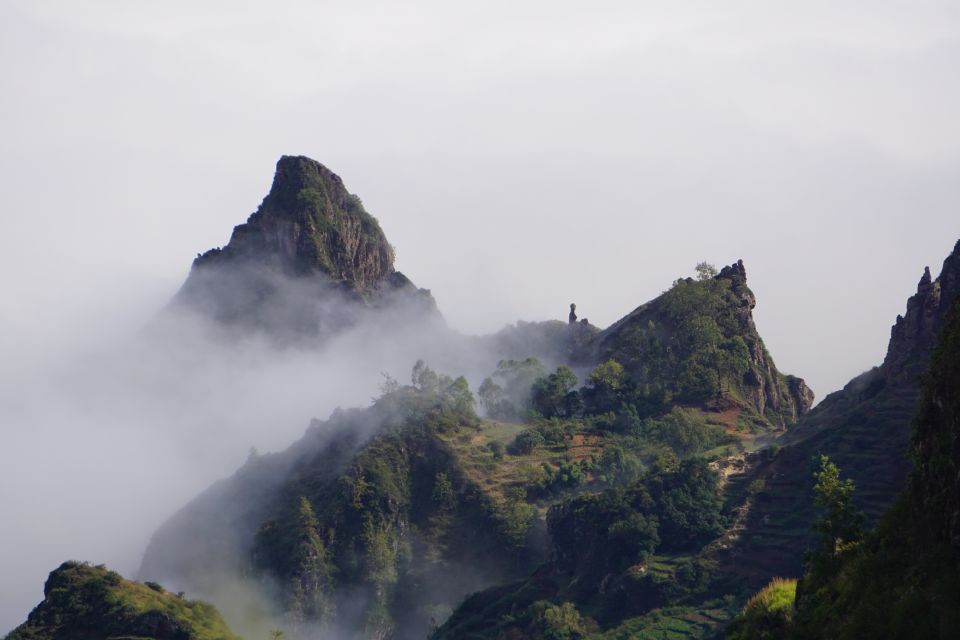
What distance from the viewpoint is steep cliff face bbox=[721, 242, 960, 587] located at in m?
154

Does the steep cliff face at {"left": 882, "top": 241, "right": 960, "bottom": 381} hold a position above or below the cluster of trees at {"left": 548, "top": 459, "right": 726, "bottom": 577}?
above

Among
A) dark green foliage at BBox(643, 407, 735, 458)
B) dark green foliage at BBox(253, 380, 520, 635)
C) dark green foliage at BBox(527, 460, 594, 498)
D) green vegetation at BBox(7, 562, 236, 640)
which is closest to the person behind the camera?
green vegetation at BBox(7, 562, 236, 640)

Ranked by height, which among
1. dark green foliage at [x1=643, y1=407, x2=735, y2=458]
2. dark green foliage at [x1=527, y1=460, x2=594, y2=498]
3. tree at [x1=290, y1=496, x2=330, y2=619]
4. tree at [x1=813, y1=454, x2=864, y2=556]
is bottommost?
tree at [x1=813, y1=454, x2=864, y2=556]

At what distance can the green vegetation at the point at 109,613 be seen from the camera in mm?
148125

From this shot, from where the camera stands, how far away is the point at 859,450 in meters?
160

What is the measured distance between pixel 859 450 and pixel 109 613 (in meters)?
81.3

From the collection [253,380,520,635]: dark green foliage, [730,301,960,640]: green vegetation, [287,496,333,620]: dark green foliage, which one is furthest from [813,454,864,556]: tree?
[287,496,333,620]: dark green foliage

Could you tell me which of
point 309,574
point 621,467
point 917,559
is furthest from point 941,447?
point 309,574

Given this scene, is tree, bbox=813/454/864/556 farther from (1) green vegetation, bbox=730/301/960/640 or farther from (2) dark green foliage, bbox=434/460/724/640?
(2) dark green foliage, bbox=434/460/724/640

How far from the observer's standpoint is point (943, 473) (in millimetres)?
54906

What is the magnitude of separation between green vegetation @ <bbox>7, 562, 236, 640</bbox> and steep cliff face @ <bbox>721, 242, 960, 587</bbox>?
57.2 metres

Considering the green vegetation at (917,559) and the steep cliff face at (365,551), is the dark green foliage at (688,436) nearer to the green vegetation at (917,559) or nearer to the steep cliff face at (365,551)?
the steep cliff face at (365,551)

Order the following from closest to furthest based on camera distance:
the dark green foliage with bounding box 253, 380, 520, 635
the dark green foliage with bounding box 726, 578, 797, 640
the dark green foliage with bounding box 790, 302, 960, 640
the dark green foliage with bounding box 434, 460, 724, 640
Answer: the dark green foliage with bounding box 790, 302, 960, 640 → the dark green foliage with bounding box 726, 578, 797, 640 → the dark green foliage with bounding box 434, 460, 724, 640 → the dark green foliage with bounding box 253, 380, 520, 635

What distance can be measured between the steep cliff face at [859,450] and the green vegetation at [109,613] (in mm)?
57225
